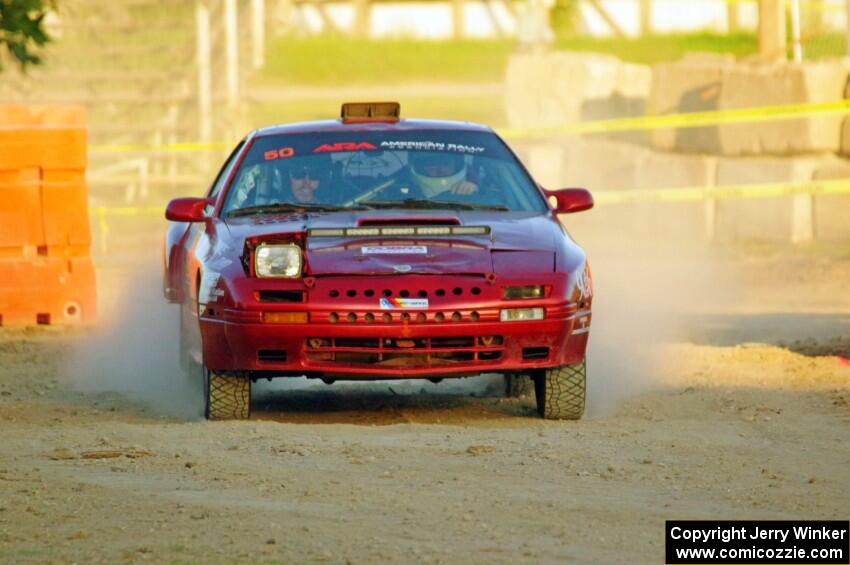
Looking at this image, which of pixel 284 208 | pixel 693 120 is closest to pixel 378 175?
pixel 284 208

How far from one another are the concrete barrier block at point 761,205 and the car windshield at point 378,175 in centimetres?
825

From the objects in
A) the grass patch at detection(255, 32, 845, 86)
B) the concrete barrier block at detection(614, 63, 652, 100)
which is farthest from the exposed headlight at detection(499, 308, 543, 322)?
the grass patch at detection(255, 32, 845, 86)

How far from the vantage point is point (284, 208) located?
10.2 meters

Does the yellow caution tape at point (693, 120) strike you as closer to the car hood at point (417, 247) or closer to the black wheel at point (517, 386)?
the black wheel at point (517, 386)

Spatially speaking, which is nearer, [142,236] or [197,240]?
[197,240]

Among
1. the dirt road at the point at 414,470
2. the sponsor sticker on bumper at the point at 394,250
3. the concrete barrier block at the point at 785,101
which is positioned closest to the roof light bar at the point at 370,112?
the dirt road at the point at 414,470

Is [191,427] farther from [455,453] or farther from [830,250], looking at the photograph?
[830,250]

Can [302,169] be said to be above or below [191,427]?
above

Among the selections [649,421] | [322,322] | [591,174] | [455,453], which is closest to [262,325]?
[322,322]

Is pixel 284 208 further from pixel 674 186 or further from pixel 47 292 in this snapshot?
pixel 674 186

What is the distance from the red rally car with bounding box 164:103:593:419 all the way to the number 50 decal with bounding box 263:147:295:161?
331 mm

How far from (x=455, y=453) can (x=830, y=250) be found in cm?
1068

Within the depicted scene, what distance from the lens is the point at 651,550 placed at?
6520 mm

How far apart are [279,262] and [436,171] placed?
1.50 metres
